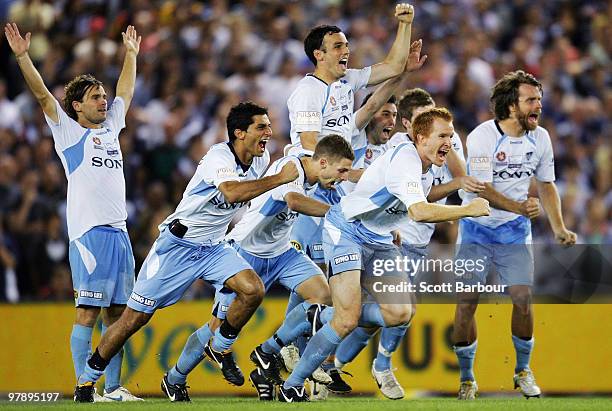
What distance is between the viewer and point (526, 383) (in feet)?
37.4

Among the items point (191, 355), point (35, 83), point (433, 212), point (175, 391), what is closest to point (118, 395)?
point (175, 391)

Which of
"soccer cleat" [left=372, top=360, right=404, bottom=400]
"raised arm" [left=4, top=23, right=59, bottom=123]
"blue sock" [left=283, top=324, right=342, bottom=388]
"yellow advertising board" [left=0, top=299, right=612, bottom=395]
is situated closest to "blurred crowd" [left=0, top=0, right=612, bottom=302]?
"yellow advertising board" [left=0, top=299, right=612, bottom=395]

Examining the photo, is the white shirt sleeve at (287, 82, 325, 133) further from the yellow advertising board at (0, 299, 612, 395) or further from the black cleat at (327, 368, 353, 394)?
the yellow advertising board at (0, 299, 612, 395)

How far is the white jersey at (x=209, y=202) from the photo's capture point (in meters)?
10.5

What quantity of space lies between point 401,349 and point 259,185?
3995mm

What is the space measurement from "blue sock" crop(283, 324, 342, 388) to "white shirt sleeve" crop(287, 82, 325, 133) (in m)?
2.10

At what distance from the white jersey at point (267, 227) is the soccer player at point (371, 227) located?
0.52 metres

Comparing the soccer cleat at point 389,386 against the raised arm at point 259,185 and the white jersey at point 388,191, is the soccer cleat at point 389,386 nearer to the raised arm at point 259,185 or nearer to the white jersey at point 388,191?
the white jersey at point 388,191

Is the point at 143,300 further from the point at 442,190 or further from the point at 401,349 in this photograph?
the point at 401,349

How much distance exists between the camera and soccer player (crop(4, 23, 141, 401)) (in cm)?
1089

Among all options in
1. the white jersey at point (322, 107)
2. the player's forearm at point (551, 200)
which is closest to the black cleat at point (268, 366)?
the white jersey at point (322, 107)

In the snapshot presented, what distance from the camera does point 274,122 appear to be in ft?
56.2

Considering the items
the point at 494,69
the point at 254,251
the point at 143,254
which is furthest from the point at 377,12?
the point at 254,251

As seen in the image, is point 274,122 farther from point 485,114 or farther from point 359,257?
point 359,257
